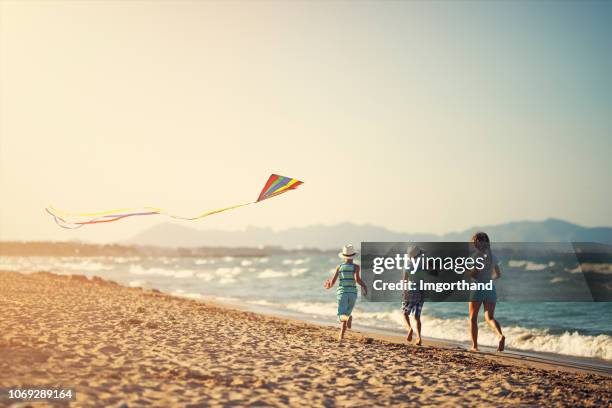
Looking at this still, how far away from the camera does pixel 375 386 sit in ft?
20.6

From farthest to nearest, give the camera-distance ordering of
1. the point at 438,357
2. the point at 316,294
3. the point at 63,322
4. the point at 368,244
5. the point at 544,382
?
the point at 316,294, the point at 368,244, the point at 63,322, the point at 438,357, the point at 544,382

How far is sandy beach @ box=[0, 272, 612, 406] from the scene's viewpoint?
18.4 ft

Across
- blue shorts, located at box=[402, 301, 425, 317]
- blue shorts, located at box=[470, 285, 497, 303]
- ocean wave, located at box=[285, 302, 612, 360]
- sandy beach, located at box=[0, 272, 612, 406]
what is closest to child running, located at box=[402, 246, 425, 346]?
blue shorts, located at box=[402, 301, 425, 317]

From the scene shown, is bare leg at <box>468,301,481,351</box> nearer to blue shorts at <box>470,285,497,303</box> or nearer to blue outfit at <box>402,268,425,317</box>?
blue shorts at <box>470,285,497,303</box>

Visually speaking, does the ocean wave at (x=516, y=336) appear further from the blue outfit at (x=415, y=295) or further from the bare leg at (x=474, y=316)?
the blue outfit at (x=415, y=295)

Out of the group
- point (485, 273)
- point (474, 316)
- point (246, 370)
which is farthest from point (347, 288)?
point (246, 370)

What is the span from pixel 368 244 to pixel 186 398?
11052mm

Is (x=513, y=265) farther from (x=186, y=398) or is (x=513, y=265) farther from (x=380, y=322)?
(x=186, y=398)

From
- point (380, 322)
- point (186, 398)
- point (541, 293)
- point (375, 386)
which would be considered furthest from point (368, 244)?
point (541, 293)

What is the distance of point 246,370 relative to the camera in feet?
22.2

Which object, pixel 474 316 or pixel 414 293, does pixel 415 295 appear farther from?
pixel 474 316

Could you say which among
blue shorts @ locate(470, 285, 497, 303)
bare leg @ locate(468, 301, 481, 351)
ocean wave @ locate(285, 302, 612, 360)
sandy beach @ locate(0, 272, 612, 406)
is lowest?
ocean wave @ locate(285, 302, 612, 360)

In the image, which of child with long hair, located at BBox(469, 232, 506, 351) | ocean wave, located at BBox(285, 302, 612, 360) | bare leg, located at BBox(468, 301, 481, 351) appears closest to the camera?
child with long hair, located at BBox(469, 232, 506, 351)

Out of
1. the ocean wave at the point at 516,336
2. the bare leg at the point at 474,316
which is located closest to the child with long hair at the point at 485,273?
the bare leg at the point at 474,316
